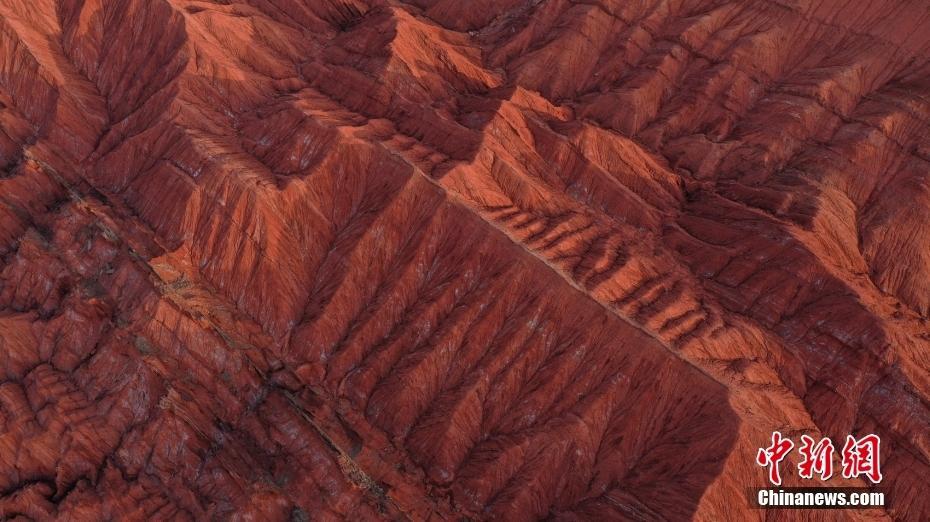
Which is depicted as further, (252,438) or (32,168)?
(32,168)

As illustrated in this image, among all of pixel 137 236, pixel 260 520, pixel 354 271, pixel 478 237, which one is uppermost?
pixel 478 237

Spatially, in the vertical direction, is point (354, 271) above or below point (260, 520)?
above

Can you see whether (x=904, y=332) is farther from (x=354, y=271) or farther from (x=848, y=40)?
(x=354, y=271)

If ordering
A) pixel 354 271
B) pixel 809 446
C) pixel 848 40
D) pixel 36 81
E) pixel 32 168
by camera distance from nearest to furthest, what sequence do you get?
pixel 809 446
pixel 354 271
pixel 32 168
pixel 36 81
pixel 848 40

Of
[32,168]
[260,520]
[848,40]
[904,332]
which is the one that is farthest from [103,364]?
[848,40]

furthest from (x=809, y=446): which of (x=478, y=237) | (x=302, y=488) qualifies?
(x=302, y=488)

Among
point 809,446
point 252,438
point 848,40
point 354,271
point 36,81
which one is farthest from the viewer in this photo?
point 848,40
